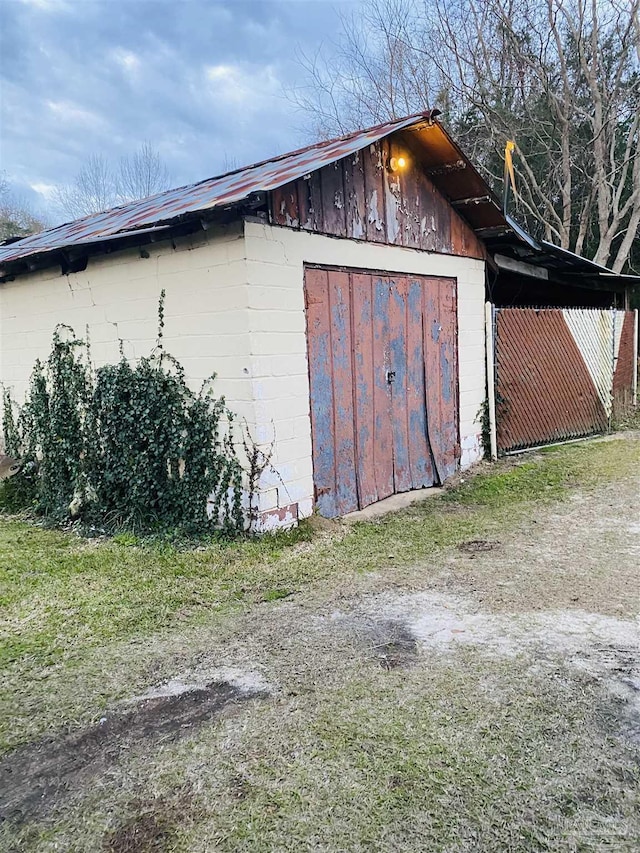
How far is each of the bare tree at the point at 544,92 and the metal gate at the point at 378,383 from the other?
1106cm

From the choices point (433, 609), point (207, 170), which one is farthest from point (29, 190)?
point (433, 609)

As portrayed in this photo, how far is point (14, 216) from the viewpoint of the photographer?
2317 cm

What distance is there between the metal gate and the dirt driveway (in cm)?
173

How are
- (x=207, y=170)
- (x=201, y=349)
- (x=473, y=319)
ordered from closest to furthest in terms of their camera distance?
1. (x=201, y=349)
2. (x=473, y=319)
3. (x=207, y=170)

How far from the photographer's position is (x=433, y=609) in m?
3.24

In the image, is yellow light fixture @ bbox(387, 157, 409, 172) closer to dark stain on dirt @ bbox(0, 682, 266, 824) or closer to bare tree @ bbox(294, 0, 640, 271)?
dark stain on dirt @ bbox(0, 682, 266, 824)

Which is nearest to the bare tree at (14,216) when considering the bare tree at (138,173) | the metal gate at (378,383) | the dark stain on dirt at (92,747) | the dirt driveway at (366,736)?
the bare tree at (138,173)

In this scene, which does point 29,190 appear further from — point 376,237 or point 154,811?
point 154,811

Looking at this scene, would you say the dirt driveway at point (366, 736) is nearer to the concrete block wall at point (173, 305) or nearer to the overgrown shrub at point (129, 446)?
the overgrown shrub at point (129, 446)

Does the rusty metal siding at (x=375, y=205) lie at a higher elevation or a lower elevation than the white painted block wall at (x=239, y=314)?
higher

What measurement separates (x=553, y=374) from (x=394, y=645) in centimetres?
595

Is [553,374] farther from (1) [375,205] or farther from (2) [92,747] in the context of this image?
(2) [92,747]

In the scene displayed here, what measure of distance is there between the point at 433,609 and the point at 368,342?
269cm

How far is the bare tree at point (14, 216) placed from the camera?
855 inches
